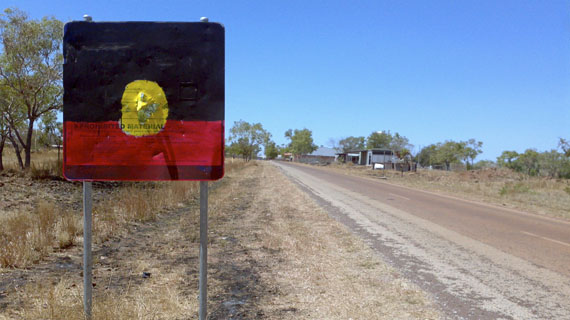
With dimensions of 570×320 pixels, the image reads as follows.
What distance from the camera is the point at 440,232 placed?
8.59m

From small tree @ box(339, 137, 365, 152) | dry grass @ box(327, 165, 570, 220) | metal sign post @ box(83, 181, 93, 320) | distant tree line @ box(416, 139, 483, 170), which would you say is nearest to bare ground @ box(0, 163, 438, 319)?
metal sign post @ box(83, 181, 93, 320)

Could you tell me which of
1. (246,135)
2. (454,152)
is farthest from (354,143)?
(246,135)

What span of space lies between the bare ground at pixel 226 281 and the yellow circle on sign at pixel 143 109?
66.6 inches

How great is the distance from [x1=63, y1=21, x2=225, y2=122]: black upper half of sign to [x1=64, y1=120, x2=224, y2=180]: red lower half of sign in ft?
0.38

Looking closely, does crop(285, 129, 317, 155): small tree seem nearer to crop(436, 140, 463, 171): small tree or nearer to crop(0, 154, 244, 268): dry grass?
crop(436, 140, 463, 171): small tree

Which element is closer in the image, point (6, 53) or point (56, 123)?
point (6, 53)

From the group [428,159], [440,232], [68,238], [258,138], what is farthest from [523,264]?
[428,159]

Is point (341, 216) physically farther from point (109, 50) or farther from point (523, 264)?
point (109, 50)

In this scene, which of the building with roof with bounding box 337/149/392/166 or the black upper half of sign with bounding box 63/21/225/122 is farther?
the building with roof with bounding box 337/149/392/166

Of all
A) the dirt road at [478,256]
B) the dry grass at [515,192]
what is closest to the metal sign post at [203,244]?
the dirt road at [478,256]

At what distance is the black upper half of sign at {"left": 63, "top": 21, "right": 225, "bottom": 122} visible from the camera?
3.01m

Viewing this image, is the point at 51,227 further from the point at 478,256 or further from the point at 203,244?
the point at 478,256

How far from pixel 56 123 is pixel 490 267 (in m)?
22.3

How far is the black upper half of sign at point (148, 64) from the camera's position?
9.87 ft
